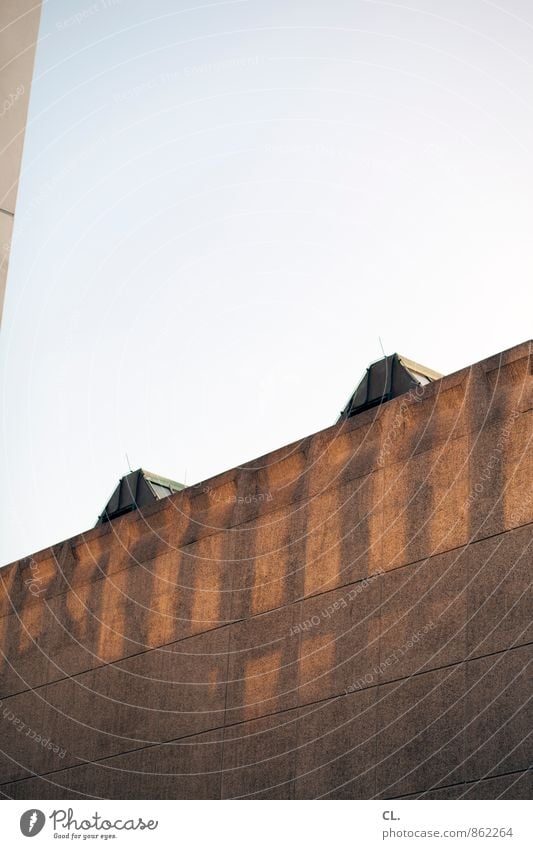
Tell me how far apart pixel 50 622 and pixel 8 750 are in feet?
9.17

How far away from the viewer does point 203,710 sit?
24.7 metres

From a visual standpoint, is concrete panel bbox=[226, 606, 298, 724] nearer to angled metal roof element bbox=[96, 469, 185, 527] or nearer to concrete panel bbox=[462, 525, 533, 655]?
concrete panel bbox=[462, 525, 533, 655]

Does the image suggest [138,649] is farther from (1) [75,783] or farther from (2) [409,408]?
(2) [409,408]

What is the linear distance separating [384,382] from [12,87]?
16900 mm

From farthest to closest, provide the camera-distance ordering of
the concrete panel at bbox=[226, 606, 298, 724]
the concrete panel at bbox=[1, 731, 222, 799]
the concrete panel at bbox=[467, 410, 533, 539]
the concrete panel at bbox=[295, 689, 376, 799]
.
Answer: the concrete panel at bbox=[1, 731, 222, 799] < the concrete panel at bbox=[226, 606, 298, 724] < the concrete panel at bbox=[295, 689, 376, 799] < the concrete panel at bbox=[467, 410, 533, 539]

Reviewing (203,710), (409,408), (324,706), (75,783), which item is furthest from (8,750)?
(409,408)

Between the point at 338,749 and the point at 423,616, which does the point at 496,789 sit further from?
the point at 338,749

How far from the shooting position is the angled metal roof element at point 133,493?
30.2 meters

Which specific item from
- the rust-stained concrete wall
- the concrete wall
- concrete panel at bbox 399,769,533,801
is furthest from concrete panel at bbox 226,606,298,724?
the concrete wall

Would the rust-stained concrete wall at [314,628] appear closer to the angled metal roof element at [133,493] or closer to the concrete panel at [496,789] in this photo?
the concrete panel at [496,789]

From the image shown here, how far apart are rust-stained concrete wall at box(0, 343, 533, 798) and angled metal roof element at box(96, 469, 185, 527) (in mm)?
1399

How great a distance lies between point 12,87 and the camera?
8758mm

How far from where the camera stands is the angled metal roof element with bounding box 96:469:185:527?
30219 millimetres

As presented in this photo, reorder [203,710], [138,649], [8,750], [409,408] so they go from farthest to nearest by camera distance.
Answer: [8,750] < [138,649] < [203,710] < [409,408]
